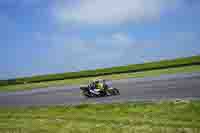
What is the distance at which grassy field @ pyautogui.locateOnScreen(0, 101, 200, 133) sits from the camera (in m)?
17.8

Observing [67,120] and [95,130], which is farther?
[67,120]

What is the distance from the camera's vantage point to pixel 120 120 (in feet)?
68.9

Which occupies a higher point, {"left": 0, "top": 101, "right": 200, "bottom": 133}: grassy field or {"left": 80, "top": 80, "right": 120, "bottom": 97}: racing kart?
{"left": 0, "top": 101, "right": 200, "bottom": 133}: grassy field

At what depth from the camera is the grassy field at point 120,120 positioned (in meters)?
17.8

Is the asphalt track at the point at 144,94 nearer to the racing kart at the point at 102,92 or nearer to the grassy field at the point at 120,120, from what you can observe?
the racing kart at the point at 102,92

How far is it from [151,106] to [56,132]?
336 inches

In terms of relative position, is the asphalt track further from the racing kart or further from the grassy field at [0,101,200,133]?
the grassy field at [0,101,200,133]

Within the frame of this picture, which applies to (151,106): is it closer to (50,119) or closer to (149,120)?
(149,120)

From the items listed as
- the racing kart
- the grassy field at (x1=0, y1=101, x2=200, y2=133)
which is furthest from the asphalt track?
the grassy field at (x1=0, y1=101, x2=200, y2=133)

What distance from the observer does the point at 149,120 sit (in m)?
19.8

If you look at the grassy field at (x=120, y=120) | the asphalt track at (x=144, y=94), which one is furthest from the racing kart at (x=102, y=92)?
the grassy field at (x=120, y=120)

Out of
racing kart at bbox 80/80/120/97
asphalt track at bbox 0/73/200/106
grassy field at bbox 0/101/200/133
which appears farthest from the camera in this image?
racing kart at bbox 80/80/120/97

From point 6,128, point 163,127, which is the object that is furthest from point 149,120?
point 6,128

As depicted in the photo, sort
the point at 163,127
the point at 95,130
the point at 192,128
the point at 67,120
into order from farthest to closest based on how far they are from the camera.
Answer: the point at 67,120
the point at 95,130
the point at 163,127
the point at 192,128
